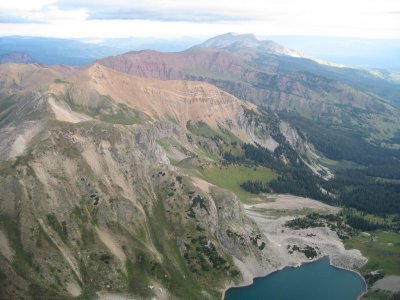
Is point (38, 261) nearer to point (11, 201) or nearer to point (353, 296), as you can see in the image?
point (11, 201)

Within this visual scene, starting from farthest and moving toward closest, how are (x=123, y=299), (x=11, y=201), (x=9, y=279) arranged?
1. (x=11, y=201)
2. (x=123, y=299)
3. (x=9, y=279)

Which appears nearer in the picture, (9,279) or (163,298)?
(9,279)

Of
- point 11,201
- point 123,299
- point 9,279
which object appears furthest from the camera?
point 11,201

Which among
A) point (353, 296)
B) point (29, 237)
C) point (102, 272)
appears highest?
point (29, 237)

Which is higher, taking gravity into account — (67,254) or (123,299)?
(67,254)

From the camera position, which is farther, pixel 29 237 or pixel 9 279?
pixel 29 237

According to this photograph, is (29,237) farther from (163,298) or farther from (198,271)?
(198,271)

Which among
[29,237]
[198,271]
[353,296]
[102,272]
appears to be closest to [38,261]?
[29,237]

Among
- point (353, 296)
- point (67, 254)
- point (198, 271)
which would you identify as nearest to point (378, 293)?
point (353, 296)

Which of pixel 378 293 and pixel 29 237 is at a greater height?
pixel 29 237
